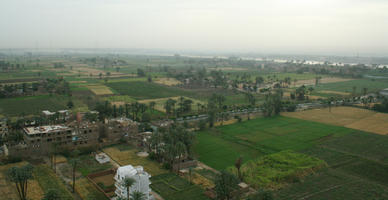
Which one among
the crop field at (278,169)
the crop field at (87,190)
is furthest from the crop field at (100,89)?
the crop field at (278,169)

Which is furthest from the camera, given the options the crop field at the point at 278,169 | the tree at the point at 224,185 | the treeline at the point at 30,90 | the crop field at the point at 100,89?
the crop field at the point at 100,89

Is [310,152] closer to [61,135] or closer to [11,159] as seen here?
[61,135]

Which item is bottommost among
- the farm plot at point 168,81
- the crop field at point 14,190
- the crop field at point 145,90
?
the crop field at point 14,190

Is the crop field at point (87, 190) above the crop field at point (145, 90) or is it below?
below

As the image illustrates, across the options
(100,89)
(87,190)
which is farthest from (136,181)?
(100,89)

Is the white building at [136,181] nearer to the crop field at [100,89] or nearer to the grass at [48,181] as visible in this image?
the grass at [48,181]

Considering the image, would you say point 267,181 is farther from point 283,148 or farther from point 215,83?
point 215,83
